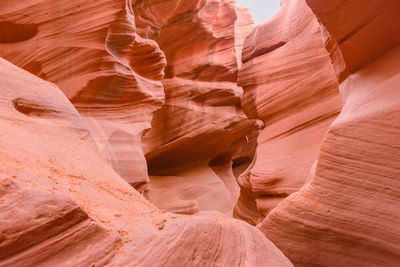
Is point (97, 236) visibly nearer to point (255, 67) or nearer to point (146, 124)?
point (146, 124)

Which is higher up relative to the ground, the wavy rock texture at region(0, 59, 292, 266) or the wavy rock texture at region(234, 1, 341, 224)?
the wavy rock texture at region(0, 59, 292, 266)

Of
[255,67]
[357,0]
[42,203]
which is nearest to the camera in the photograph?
[42,203]

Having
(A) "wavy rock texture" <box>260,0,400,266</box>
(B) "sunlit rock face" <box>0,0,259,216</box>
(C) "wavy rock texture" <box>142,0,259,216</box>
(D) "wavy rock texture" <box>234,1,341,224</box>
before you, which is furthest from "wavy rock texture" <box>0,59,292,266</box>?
(C) "wavy rock texture" <box>142,0,259,216</box>

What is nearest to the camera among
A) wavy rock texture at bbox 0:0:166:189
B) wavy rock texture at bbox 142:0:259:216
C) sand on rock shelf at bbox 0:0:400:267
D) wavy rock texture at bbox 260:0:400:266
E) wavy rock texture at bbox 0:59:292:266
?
wavy rock texture at bbox 0:59:292:266

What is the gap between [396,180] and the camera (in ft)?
8.62

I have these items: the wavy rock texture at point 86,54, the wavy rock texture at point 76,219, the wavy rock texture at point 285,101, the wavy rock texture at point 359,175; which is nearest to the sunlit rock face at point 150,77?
the wavy rock texture at point 86,54

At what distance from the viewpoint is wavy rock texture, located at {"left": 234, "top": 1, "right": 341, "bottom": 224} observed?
6.10 metres

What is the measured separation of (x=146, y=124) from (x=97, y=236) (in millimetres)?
4988

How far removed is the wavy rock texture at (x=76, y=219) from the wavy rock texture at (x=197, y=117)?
6013 millimetres

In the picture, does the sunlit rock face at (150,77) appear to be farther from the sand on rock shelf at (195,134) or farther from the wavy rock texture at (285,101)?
the wavy rock texture at (285,101)

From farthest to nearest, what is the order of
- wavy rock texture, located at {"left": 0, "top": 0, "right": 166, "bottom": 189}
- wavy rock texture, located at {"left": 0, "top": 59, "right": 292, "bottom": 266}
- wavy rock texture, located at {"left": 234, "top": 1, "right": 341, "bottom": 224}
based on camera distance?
wavy rock texture, located at {"left": 234, "top": 1, "right": 341, "bottom": 224} < wavy rock texture, located at {"left": 0, "top": 0, "right": 166, "bottom": 189} < wavy rock texture, located at {"left": 0, "top": 59, "right": 292, "bottom": 266}

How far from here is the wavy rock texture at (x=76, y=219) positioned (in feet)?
4.26

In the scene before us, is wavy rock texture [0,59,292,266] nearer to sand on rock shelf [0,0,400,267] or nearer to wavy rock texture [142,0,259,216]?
sand on rock shelf [0,0,400,267]

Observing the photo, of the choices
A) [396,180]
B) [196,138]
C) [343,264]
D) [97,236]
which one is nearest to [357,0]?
[396,180]
